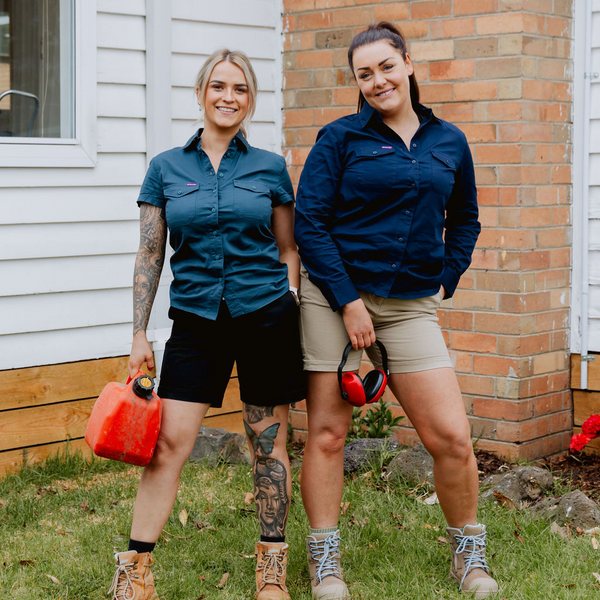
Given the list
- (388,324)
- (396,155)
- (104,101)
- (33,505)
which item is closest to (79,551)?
(33,505)

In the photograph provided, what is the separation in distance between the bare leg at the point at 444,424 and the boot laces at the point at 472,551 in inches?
5.9

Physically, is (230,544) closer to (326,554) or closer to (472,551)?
(326,554)

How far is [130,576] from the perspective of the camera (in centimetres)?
316

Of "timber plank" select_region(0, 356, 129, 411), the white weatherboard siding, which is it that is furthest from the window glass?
"timber plank" select_region(0, 356, 129, 411)

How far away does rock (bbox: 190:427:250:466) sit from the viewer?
510 centimetres

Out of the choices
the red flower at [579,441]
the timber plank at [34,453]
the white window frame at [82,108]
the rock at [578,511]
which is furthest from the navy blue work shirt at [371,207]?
the timber plank at [34,453]

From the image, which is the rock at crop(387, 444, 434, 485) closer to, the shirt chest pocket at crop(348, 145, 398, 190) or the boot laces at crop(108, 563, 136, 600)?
the boot laces at crop(108, 563, 136, 600)

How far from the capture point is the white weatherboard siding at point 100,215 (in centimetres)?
476

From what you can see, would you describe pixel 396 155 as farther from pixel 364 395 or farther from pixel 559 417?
pixel 559 417

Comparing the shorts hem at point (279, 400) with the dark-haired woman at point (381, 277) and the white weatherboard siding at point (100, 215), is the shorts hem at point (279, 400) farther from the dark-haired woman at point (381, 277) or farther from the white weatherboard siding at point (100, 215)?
the white weatherboard siding at point (100, 215)

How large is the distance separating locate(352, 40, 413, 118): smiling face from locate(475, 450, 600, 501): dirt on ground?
2282mm

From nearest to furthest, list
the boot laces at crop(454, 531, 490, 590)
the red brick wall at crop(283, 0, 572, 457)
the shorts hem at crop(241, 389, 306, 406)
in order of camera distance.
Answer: the shorts hem at crop(241, 389, 306, 406) → the boot laces at crop(454, 531, 490, 590) → the red brick wall at crop(283, 0, 572, 457)

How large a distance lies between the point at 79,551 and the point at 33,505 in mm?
688

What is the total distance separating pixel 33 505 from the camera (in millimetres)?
4391
